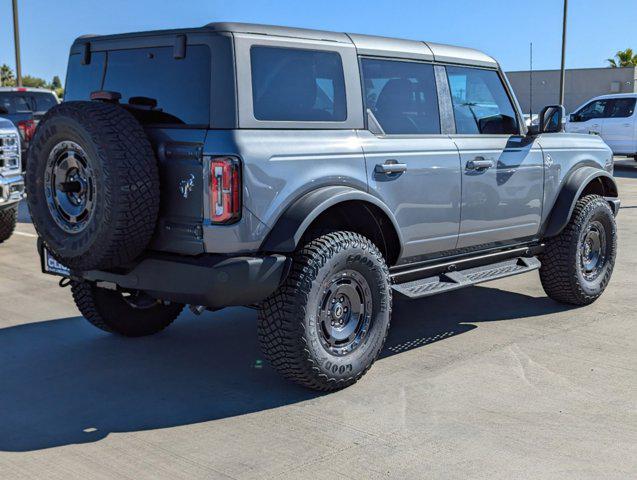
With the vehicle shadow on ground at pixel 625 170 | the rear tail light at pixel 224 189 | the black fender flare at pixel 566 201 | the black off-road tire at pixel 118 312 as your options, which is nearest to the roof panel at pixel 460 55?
the black fender flare at pixel 566 201

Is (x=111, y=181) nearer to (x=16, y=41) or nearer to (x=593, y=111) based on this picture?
(x=593, y=111)

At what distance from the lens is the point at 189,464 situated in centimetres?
376

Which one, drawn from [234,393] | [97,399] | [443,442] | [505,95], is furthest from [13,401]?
[505,95]

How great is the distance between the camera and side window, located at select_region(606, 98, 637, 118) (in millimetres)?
22000

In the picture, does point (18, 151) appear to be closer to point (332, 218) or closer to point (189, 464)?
point (332, 218)

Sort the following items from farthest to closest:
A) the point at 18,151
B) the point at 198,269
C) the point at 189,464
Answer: the point at 18,151 → the point at 198,269 → the point at 189,464

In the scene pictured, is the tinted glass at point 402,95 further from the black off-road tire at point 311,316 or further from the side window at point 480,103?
the black off-road tire at point 311,316

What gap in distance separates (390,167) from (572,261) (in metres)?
2.27

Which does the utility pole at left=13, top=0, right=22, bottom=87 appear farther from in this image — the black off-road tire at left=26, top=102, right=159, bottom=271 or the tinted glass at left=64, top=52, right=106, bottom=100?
the black off-road tire at left=26, top=102, right=159, bottom=271

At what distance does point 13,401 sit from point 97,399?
45 centimetres

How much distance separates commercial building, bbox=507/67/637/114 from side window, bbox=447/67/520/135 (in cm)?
4113

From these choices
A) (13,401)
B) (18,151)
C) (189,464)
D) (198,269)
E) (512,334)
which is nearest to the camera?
(189,464)

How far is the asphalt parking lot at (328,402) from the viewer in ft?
12.4

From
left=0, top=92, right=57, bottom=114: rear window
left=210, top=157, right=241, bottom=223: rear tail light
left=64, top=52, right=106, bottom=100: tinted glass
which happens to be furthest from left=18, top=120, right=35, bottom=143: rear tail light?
left=210, top=157, right=241, bottom=223: rear tail light
